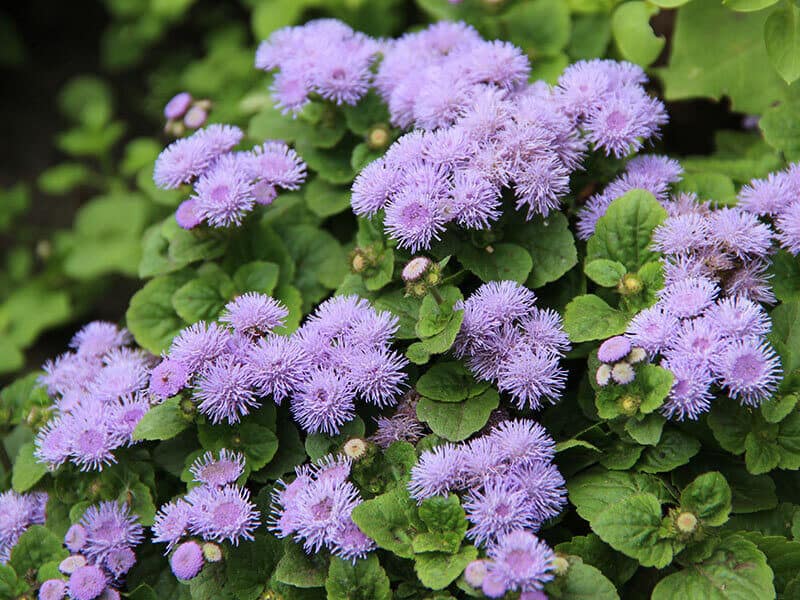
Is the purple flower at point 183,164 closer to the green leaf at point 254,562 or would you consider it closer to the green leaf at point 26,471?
the green leaf at point 26,471

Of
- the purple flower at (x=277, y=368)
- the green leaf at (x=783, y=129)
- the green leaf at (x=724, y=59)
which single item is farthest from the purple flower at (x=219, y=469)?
the green leaf at (x=724, y=59)

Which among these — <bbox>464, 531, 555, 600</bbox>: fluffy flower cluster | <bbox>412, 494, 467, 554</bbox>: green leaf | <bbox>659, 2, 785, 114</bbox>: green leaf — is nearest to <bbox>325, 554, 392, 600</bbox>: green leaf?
<bbox>412, 494, 467, 554</bbox>: green leaf

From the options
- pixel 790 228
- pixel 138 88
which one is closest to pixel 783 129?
pixel 790 228

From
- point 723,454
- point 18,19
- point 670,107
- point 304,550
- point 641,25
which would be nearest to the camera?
point 304,550

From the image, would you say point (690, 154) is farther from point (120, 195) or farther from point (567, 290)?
point (120, 195)

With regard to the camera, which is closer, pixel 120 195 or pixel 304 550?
pixel 304 550

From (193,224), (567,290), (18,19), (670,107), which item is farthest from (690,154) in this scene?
(18,19)

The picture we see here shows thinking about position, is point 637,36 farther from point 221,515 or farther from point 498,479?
point 221,515

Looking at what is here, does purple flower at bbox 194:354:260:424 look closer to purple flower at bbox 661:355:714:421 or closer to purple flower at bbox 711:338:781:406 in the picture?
purple flower at bbox 661:355:714:421
